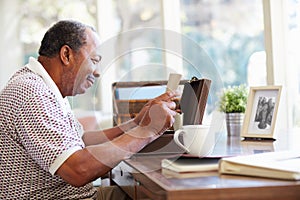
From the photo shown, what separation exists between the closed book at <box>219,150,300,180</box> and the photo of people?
0.80 metres

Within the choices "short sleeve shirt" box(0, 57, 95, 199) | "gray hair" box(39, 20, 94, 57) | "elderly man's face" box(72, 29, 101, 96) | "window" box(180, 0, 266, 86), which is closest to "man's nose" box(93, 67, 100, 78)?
"elderly man's face" box(72, 29, 101, 96)

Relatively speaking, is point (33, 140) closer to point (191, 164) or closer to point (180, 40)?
point (191, 164)

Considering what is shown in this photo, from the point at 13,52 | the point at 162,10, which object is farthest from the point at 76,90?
the point at 13,52

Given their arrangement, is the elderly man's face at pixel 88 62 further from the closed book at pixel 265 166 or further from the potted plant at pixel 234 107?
the closed book at pixel 265 166

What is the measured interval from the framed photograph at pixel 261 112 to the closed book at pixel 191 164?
2.51ft

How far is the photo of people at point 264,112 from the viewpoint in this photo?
7.74 ft

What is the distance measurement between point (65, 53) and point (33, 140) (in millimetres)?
462

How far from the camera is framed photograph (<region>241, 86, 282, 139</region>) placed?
2.34 m

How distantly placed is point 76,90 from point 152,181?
924 millimetres

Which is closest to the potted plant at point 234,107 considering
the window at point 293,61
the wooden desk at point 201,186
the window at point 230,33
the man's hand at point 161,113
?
the window at point 293,61

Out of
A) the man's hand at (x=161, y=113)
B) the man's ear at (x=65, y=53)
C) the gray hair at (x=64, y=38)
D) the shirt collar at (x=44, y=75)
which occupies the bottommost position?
the man's hand at (x=161, y=113)

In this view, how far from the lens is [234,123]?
2.59 meters

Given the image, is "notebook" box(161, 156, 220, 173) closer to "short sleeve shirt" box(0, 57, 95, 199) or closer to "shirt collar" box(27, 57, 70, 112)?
"short sleeve shirt" box(0, 57, 95, 199)

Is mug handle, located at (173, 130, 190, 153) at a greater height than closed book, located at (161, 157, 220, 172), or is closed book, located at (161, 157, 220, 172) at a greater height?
mug handle, located at (173, 130, 190, 153)
